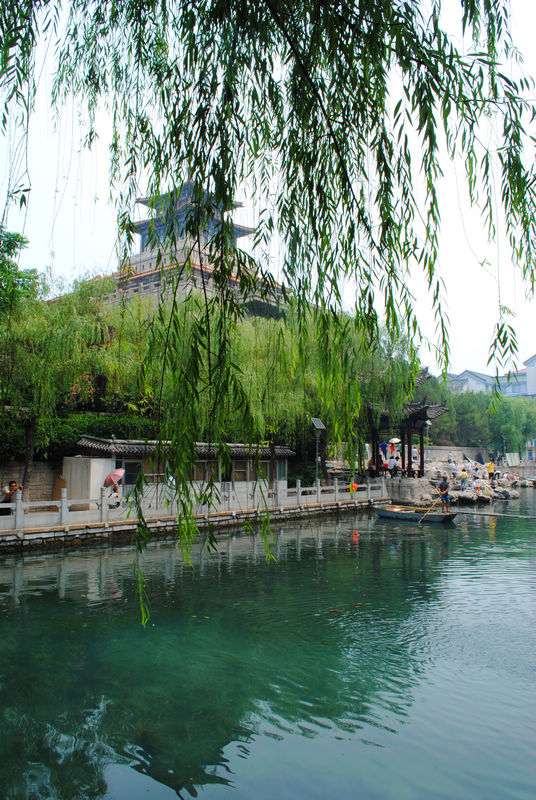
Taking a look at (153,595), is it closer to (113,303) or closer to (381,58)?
(381,58)

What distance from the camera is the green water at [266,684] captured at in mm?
3814

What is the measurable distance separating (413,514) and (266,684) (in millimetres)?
12861

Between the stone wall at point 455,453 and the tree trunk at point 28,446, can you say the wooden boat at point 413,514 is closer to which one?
the tree trunk at point 28,446

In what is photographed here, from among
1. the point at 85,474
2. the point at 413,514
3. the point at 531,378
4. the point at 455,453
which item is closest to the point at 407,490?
the point at 413,514

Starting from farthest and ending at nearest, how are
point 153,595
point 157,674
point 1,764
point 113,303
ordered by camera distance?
point 113,303
point 153,595
point 157,674
point 1,764

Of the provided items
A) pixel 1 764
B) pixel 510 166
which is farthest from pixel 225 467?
pixel 1 764

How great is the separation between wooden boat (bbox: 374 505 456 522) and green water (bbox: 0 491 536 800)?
6.82 metres

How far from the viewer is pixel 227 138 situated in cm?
226

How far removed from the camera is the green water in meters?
3.81

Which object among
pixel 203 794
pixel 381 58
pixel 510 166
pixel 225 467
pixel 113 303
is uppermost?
pixel 113 303

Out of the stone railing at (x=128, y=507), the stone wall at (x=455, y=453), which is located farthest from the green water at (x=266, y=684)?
the stone wall at (x=455, y=453)

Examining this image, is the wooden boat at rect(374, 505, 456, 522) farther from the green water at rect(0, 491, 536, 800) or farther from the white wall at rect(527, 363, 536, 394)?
the white wall at rect(527, 363, 536, 394)

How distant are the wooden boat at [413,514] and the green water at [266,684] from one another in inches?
269

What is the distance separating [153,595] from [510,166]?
748cm
